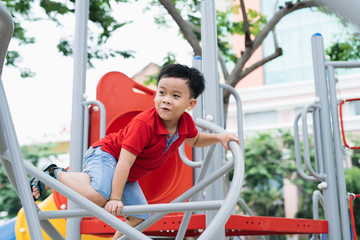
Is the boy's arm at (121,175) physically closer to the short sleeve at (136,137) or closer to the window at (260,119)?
the short sleeve at (136,137)

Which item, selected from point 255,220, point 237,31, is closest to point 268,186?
point 237,31

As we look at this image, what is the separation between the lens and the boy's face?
168 centimetres

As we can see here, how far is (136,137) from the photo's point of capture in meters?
1.60

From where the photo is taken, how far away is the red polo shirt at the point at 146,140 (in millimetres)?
1603

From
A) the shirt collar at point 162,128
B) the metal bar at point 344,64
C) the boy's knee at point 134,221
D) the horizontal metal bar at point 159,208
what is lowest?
the boy's knee at point 134,221

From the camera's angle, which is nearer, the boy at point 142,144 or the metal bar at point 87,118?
the boy at point 142,144

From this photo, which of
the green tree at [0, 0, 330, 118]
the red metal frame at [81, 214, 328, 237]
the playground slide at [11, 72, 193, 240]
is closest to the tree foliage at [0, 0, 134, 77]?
the green tree at [0, 0, 330, 118]

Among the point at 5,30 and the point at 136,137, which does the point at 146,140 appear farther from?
the point at 5,30

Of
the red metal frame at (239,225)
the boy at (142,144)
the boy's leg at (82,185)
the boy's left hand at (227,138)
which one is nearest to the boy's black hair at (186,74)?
the boy at (142,144)

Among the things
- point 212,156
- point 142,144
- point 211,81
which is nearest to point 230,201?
point 142,144

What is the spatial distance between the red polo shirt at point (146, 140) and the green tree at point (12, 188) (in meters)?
13.1

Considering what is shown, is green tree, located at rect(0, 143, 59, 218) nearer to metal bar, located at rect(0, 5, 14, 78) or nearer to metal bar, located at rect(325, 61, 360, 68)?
metal bar, located at rect(325, 61, 360, 68)

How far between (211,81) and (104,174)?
1021 mm

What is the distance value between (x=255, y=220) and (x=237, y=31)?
416 centimetres
